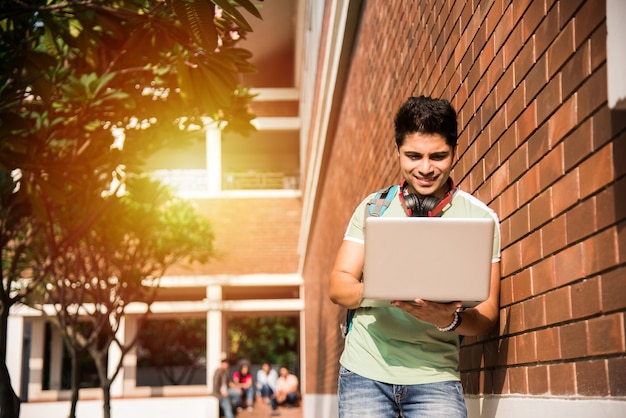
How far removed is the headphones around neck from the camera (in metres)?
2.96

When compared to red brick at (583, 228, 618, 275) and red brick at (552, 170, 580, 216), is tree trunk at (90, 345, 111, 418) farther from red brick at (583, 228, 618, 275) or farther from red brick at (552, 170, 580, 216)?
red brick at (583, 228, 618, 275)

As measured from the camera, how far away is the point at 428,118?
2.93m

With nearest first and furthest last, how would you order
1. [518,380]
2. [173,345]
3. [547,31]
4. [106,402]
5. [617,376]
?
[617,376]
[547,31]
[518,380]
[106,402]
[173,345]

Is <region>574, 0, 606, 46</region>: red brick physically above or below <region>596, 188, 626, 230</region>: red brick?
Answer: above

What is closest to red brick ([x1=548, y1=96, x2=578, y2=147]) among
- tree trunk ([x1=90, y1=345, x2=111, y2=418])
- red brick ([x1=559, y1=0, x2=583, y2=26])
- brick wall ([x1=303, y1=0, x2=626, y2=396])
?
brick wall ([x1=303, y1=0, x2=626, y2=396])

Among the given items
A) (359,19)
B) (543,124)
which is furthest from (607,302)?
(359,19)

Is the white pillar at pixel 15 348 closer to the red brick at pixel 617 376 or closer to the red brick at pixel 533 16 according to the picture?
the red brick at pixel 533 16

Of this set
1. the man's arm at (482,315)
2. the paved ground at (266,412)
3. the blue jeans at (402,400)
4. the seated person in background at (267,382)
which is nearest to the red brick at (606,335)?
the man's arm at (482,315)

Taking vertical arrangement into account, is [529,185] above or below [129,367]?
above

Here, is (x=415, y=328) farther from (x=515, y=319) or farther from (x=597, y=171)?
(x=597, y=171)

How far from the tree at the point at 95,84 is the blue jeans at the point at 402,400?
48.5 inches

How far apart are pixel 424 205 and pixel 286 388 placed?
26.6 metres

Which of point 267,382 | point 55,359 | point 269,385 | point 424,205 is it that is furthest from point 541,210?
point 55,359

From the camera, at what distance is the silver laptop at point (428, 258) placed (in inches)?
99.8
